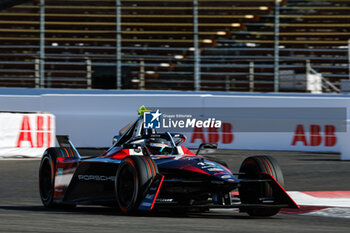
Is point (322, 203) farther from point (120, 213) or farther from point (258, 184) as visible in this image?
point (120, 213)

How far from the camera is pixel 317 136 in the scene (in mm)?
16359

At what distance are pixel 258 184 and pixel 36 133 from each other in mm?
8790

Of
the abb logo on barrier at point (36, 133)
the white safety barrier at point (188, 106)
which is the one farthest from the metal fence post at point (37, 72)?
the abb logo on barrier at point (36, 133)

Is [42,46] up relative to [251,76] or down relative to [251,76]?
up

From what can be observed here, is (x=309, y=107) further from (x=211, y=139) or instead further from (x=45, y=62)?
(x=45, y=62)

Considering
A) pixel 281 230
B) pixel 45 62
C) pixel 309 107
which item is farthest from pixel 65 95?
pixel 281 230

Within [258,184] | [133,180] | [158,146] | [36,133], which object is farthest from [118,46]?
[133,180]

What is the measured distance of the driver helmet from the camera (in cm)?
791

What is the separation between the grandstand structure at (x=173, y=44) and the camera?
779 inches

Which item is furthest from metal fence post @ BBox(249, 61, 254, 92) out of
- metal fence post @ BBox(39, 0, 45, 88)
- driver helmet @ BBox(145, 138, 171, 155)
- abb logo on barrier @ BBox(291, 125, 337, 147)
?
driver helmet @ BBox(145, 138, 171, 155)

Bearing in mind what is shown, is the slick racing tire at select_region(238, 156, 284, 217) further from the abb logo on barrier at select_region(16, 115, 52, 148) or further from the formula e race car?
the abb logo on barrier at select_region(16, 115, 52, 148)

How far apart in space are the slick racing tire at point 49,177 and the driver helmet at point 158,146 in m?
1.20

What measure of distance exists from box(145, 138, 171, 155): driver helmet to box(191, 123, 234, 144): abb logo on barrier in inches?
336

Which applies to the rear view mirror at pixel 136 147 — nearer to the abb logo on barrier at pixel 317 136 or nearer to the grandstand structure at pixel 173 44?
the abb logo on barrier at pixel 317 136
